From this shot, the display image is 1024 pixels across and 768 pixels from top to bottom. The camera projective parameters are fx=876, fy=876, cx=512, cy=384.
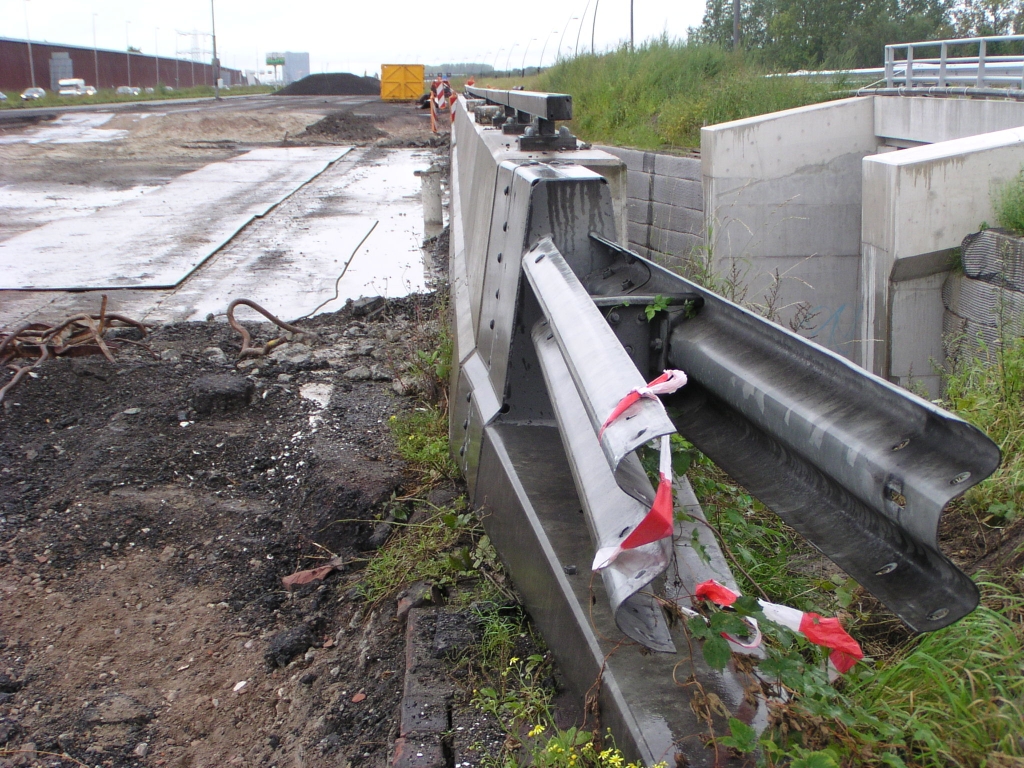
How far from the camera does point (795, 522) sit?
179 centimetres

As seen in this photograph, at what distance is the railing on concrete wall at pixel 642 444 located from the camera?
1.45 meters

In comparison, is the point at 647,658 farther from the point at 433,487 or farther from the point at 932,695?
the point at 433,487

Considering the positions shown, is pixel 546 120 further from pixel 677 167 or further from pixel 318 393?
pixel 677 167

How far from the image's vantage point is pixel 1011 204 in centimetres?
816

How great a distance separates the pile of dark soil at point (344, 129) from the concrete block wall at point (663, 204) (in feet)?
52.4

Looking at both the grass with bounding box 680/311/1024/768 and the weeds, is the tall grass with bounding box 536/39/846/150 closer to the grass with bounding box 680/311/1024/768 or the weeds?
the weeds

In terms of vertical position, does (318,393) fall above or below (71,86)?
below

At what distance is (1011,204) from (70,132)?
89.2 feet

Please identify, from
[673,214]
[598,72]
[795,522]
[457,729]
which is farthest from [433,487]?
[598,72]

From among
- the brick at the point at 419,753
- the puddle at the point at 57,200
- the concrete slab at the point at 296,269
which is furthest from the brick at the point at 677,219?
the brick at the point at 419,753

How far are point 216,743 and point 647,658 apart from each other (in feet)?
4.86

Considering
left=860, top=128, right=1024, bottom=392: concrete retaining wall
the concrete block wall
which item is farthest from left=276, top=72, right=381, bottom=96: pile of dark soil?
left=860, top=128, right=1024, bottom=392: concrete retaining wall

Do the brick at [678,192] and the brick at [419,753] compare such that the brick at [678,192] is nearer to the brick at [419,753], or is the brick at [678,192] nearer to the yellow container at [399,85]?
the brick at [419,753]

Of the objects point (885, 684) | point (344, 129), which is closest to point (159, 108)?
point (344, 129)
